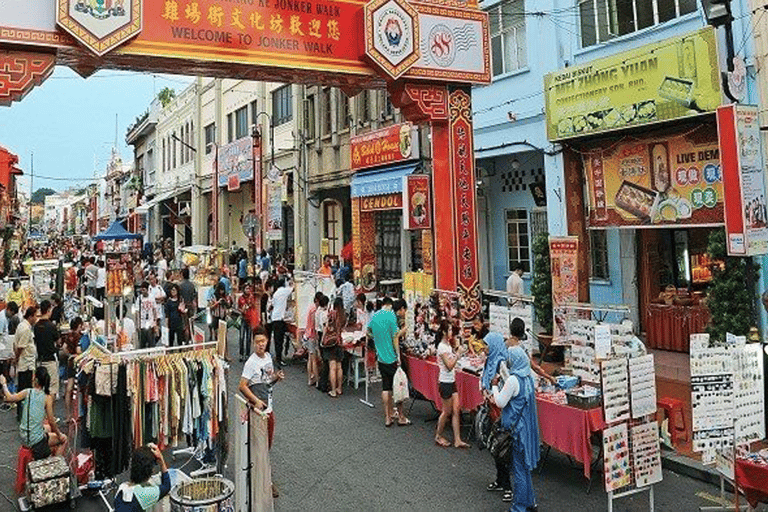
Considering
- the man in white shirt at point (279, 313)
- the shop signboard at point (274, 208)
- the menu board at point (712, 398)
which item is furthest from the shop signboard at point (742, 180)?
the shop signboard at point (274, 208)

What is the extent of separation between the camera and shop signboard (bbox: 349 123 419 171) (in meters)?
18.3

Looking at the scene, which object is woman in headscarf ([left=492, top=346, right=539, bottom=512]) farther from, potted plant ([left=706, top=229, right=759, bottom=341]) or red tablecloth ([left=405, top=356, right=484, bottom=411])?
potted plant ([left=706, top=229, right=759, bottom=341])

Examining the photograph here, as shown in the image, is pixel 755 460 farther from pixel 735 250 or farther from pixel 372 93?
pixel 372 93

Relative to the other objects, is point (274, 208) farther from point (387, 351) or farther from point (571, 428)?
point (571, 428)

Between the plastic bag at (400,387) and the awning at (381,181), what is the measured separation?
9.92 meters

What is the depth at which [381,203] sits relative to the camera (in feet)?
64.5

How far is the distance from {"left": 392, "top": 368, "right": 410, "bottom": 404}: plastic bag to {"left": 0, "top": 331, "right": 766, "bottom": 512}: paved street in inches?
18.8

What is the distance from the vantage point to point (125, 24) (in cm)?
948

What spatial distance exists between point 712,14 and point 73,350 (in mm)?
10879

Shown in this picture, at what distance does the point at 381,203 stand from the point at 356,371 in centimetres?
936

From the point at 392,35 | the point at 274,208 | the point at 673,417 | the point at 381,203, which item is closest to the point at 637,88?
the point at 392,35

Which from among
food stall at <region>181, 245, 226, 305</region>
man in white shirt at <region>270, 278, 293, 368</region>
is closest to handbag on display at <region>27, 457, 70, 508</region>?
man in white shirt at <region>270, 278, 293, 368</region>

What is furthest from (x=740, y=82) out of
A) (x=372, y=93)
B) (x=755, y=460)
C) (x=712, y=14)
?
(x=372, y=93)

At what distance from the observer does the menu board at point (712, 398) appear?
5887 mm
